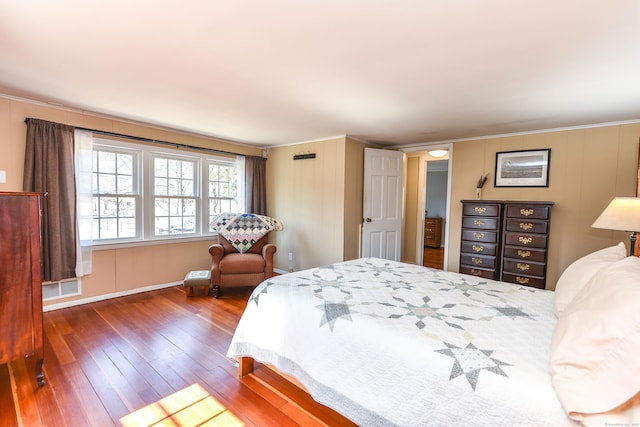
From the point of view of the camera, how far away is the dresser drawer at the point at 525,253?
10.8 feet

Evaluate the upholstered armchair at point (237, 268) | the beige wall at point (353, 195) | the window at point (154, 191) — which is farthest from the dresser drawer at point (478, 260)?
the window at point (154, 191)

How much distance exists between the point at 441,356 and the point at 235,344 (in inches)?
53.2

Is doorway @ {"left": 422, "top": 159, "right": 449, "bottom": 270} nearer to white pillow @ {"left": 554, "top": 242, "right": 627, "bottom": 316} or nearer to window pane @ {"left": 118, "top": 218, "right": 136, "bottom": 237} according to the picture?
white pillow @ {"left": 554, "top": 242, "right": 627, "bottom": 316}

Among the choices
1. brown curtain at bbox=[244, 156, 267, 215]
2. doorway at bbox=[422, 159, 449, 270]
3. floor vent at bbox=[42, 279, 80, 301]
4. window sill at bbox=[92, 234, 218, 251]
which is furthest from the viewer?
doorway at bbox=[422, 159, 449, 270]

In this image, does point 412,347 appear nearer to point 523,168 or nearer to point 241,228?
point 241,228

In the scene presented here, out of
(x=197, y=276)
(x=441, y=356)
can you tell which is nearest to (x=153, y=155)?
(x=197, y=276)

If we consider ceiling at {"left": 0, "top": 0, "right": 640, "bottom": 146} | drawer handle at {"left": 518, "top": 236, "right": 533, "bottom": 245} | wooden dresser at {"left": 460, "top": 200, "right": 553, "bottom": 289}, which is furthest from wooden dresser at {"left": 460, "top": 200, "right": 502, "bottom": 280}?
ceiling at {"left": 0, "top": 0, "right": 640, "bottom": 146}

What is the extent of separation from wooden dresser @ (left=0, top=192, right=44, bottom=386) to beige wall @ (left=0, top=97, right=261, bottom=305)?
1.59 metres

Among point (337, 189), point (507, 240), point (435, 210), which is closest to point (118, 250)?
point (337, 189)

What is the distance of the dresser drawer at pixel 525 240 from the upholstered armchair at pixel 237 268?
292 centimetres

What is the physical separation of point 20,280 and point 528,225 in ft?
15.0

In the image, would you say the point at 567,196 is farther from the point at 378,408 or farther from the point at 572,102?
the point at 378,408

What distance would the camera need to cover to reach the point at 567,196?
11.6 ft

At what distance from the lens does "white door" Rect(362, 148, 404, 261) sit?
Result: 14.6 ft
